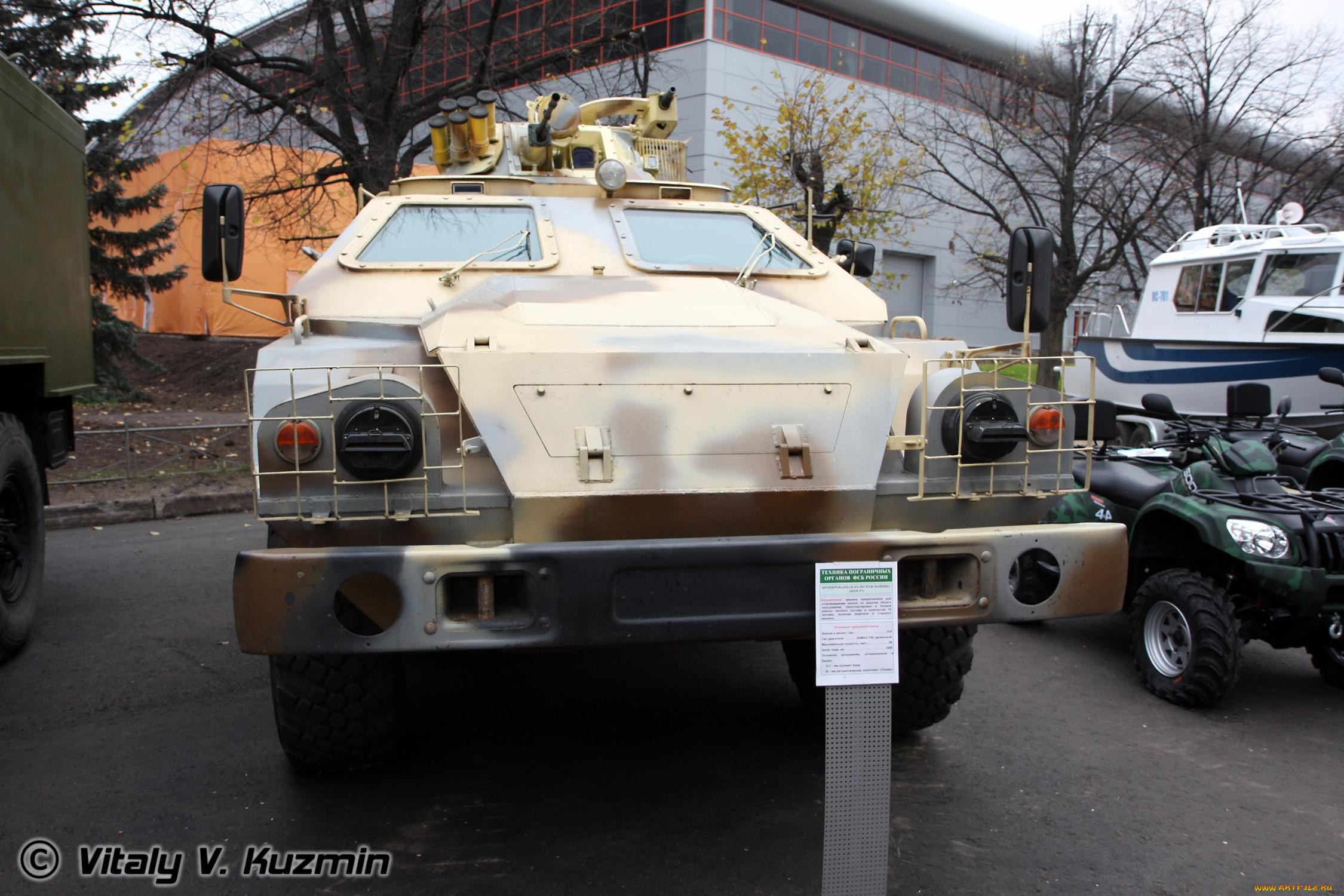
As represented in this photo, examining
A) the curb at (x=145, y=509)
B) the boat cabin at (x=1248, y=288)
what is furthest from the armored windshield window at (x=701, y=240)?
the boat cabin at (x=1248, y=288)

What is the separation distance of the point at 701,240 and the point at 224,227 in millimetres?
2101

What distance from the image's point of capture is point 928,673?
4.12 meters

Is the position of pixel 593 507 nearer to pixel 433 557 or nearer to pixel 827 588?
pixel 433 557

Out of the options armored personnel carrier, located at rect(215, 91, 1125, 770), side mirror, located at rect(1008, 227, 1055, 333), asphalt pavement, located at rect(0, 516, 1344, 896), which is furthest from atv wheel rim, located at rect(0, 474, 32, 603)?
side mirror, located at rect(1008, 227, 1055, 333)

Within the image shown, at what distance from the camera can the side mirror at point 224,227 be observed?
14.7 ft

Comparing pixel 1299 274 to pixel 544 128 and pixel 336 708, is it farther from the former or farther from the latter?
pixel 336 708

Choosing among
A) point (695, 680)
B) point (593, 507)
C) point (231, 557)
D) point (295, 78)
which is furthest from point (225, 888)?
point (295, 78)

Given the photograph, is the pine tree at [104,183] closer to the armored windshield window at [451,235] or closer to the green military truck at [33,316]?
the green military truck at [33,316]

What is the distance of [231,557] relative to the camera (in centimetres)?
780

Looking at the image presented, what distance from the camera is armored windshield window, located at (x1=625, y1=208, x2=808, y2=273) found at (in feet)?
16.1

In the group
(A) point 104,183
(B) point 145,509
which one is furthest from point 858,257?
(A) point 104,183

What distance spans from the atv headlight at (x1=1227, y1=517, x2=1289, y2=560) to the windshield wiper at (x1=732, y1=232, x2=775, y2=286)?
2.49 metres

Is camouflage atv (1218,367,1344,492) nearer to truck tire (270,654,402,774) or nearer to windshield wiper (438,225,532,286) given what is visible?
windshield wiper (438,225,532,286)

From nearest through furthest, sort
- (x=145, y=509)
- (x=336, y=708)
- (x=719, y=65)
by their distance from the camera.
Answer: (x=336, y=708)
(x=145, y=509)
(x=719, y=65)
